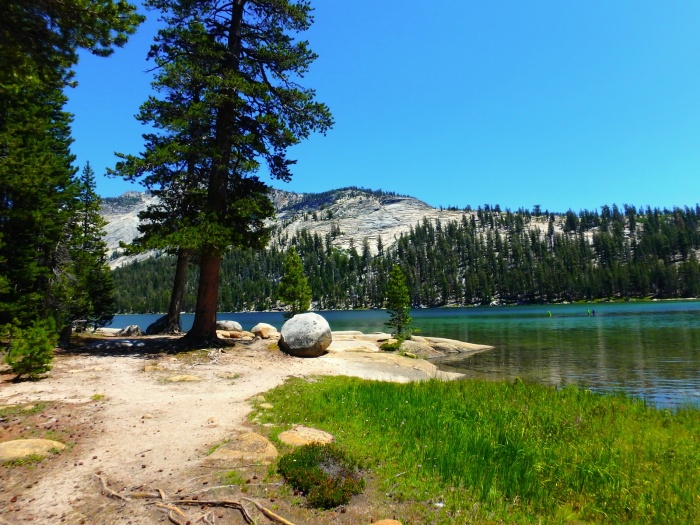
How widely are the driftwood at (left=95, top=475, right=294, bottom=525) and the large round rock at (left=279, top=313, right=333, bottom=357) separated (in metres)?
15.1

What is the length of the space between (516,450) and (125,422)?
8.63 metres

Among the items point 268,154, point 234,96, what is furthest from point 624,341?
point 234,96

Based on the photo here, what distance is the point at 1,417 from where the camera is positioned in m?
8.79

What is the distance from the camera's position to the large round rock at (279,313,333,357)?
2098 cm

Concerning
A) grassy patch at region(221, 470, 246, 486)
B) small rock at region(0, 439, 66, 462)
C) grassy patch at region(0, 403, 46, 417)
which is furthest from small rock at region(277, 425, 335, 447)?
grassy patch at region(0, 403, 46, 417)

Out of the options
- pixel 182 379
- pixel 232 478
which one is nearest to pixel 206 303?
pixel 182 379

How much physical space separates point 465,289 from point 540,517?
18973 cm

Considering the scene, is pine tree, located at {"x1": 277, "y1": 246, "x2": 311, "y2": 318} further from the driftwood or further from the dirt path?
the driftwood

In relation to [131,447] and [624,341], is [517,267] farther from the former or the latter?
[131,447]

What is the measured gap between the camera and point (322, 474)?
595 cm

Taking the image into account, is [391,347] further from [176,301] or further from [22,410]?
[22,410]

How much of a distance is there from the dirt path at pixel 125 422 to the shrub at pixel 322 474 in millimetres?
1543

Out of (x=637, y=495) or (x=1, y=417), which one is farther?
(x=1, y=417)

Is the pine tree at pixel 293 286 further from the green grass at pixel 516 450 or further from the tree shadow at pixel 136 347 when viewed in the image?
the green grass at pixel 516 450
